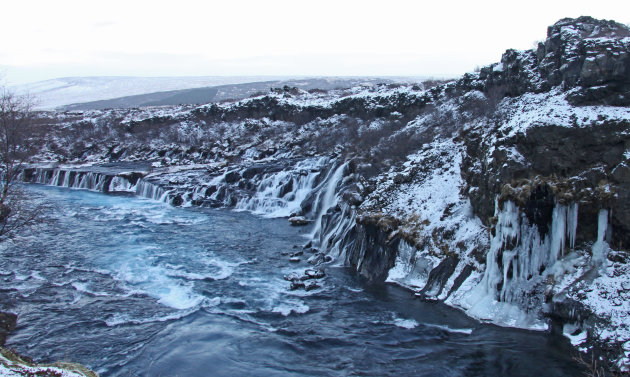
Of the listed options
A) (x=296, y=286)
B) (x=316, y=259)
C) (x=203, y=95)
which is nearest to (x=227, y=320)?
(x=296, y=286)

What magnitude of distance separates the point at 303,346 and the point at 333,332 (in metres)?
1.22

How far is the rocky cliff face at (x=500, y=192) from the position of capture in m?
12.7

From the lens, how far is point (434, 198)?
Result: 19.9 metres

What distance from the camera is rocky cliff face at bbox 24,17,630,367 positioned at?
501 inches

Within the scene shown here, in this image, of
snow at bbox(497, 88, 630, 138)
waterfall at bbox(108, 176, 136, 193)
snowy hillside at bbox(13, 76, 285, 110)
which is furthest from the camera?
snowy hillside at bbox(13, 76, 285, 110)

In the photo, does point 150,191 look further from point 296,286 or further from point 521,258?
point 521,258

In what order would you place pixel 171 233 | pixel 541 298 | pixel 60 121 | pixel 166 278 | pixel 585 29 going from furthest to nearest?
pixel 60 121 → pixel 171 233 → pixel 585 29 → pixel 166 278 → pixel 541 298

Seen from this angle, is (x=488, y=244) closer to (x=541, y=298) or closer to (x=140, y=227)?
(x=541, y=298)

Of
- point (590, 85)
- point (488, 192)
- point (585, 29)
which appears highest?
point (585, 29)

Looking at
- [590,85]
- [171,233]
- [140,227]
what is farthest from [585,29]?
[140,227]

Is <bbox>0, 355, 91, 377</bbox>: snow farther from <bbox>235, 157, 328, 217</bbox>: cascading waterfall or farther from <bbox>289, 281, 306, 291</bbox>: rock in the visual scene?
<bbox>235, 157, 328, 217</bbox>: cascading waterfall

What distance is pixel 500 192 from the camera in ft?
48.9

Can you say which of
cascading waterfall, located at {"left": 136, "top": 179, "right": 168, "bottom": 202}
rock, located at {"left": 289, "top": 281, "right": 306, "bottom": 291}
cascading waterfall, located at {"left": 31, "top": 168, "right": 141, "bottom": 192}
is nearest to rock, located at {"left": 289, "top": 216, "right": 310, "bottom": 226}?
rock, located at {"left": 289, "top": 281, "right": 306, "bottom": 291}

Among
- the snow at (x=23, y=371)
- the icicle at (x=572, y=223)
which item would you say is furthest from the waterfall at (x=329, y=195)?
the snow at (x=23, y=371)
